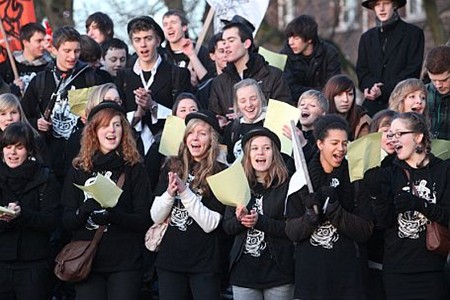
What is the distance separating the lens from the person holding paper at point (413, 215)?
26.7 ft

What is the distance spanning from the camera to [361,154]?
26.1 feet

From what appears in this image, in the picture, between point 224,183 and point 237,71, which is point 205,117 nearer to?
point 224,183

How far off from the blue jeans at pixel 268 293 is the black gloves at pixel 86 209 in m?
1.29

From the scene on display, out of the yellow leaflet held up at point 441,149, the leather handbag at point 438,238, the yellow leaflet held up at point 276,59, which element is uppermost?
the yellow leaflet held up at point 276,59

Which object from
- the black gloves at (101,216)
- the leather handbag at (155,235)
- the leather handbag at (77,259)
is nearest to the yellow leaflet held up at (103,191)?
the black gloves at (101,216)

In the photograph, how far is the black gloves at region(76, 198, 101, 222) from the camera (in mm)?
8758

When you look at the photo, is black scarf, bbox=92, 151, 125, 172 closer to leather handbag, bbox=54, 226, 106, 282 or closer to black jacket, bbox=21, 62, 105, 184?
leather handbag, bbox=54, 226, 106, 282

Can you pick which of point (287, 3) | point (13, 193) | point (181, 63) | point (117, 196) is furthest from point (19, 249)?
point (287, 3)

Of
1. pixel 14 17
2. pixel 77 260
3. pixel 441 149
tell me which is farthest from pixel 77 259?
pixel 14 17

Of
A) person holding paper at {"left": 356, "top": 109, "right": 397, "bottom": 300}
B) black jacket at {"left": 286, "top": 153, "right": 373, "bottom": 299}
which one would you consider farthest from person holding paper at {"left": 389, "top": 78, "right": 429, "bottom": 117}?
black jacket at {"left": 286, "top": 153, "right": 373, "bottom": 299}

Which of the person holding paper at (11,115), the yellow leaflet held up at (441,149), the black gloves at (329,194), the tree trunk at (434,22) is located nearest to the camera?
the black gloves at (329,194)

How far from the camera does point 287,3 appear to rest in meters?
29.2

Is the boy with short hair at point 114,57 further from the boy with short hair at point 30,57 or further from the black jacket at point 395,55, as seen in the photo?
the black jacket at point 395,55

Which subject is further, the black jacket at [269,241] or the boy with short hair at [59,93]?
the boy with short hair at [59,93]
